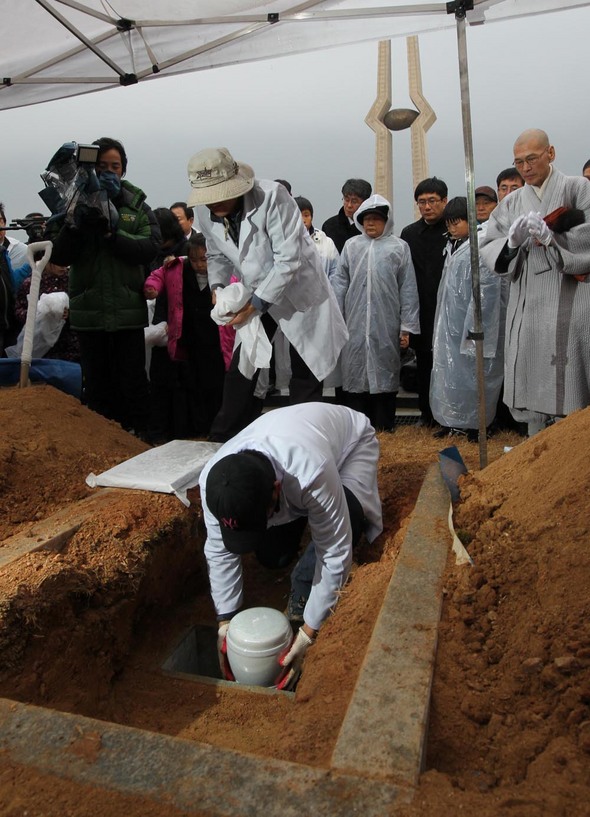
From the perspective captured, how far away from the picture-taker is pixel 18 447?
10.8 feet

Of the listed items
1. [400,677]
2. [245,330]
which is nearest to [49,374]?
[245,330]

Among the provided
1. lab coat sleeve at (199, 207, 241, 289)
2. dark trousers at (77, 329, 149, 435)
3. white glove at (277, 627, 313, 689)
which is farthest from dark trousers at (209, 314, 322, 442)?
white glove at (277, 627, 313, 689)

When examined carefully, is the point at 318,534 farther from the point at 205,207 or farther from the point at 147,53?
the point at 147,53

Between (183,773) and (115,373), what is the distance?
3.35 m

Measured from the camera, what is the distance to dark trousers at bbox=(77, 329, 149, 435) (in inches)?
168

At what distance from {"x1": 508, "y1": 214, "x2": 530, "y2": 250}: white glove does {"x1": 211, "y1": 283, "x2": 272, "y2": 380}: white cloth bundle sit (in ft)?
4.58

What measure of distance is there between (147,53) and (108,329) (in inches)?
74.3

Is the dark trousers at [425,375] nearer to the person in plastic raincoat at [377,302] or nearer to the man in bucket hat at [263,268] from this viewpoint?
the person in plastic raincoat at [377,302]

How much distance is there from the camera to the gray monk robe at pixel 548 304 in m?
3.32

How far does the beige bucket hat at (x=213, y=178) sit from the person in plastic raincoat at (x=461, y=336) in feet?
6.18

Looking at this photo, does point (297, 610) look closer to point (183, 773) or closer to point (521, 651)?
point (521, 651)

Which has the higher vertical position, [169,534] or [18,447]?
[18,447]

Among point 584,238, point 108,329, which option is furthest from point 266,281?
point 584,238

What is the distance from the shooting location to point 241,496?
2004 millimetres
